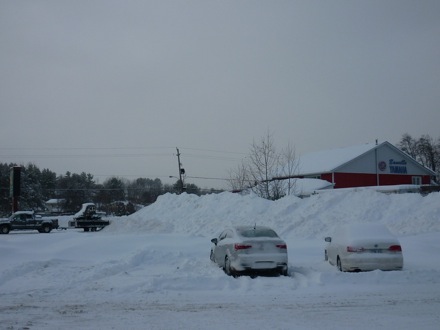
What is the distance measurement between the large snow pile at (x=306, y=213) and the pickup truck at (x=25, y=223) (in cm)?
1277

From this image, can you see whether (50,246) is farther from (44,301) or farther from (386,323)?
(386,323)

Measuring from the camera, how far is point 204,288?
41.0 feet

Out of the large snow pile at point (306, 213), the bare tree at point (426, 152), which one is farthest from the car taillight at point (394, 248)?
the bare tree at point (426, 152)

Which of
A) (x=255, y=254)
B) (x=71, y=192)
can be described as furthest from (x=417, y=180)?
(x=71, y=192)

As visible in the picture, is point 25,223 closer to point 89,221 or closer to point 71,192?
point 89,221

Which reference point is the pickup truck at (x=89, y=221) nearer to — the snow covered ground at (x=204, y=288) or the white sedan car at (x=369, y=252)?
the snow covered ground at (x=204, y=288)

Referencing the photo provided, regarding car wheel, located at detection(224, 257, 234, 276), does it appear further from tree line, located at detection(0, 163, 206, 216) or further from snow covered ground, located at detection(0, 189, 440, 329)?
tree line, located at detection(0, 163, 206, 216)

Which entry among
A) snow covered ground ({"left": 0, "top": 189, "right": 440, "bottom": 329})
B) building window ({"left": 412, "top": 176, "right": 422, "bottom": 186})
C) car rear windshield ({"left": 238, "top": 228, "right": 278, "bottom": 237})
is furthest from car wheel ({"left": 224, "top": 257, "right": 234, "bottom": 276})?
building window ({"left": 412, "top": 176, "right": 422, "bottom": 186})

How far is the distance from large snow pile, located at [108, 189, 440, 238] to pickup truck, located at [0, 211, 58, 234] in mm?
12770

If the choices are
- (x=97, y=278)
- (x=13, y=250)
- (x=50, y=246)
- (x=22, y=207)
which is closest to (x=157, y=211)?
(x=50, y=246)

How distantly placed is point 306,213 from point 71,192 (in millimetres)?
71478

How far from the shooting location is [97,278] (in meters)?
14.0

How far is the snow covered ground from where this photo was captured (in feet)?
28.6

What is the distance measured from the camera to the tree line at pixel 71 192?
243ft
